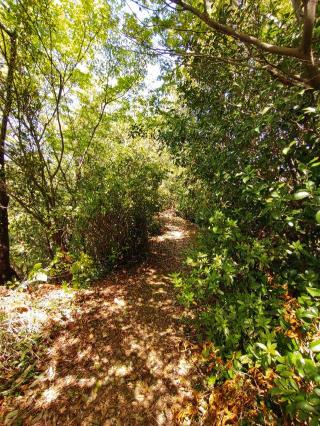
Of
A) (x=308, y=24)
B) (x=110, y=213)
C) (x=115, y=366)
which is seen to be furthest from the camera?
(x=110, y=213)

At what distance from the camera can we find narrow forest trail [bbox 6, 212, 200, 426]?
2.39 m

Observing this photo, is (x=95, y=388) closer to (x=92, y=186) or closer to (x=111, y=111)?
(x=92, y=186)

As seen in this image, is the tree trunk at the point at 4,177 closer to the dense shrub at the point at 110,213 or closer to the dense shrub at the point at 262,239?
the dense shrub at the point at 110,213

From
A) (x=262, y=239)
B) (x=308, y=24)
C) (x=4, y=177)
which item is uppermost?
(x=308, y=24)

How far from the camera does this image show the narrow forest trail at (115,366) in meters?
2.39

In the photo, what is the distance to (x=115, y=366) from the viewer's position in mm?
2891

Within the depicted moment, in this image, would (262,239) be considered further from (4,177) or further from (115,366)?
(4,177)

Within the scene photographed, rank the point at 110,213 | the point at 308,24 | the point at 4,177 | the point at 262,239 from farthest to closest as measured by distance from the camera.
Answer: the point at 4,177, the point at 110,213, the point at 262,239, the point at 308,24

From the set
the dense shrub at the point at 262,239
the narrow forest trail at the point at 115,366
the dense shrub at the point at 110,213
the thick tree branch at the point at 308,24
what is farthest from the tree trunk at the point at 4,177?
the thick tree branch at the point at 308,24

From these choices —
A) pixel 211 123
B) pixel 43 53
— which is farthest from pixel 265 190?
pixel 43 53

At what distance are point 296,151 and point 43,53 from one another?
637cm

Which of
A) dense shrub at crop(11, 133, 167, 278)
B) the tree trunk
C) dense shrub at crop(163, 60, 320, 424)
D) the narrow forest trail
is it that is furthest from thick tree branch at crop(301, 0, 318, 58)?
the tree trunk

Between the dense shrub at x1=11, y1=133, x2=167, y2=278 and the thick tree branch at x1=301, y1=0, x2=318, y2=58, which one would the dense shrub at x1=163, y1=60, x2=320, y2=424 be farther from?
the dense shrub at x1=11, y1=133, x2=167, y2=278

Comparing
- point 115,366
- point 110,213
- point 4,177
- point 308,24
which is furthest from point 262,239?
point 4,177
